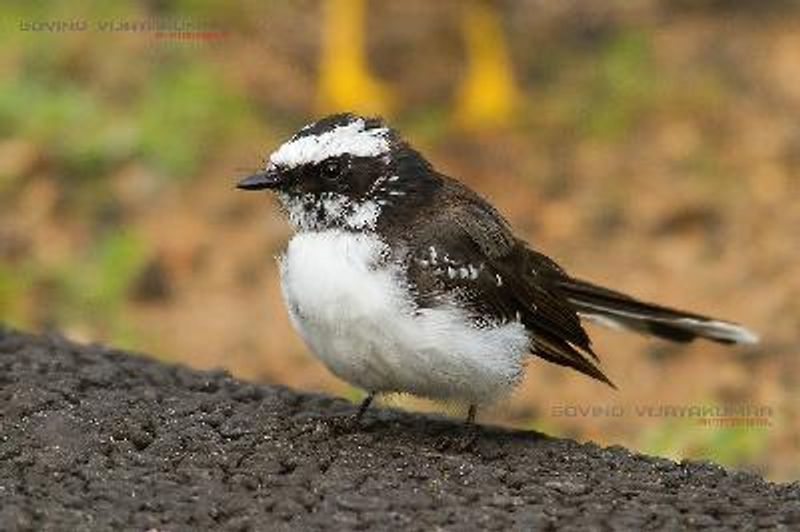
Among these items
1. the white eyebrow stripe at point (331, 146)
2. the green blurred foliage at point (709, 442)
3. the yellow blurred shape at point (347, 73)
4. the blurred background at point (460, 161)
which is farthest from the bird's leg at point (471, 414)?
the yellow blurred shape at point (347, 73)

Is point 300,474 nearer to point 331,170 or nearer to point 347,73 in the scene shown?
point 331,170

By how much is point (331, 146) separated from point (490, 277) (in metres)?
0.69

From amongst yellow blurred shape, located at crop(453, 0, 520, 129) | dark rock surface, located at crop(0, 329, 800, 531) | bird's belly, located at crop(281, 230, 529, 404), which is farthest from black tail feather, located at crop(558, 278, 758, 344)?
yellow blurred shape, located at crop(453, 0, 520, 129)

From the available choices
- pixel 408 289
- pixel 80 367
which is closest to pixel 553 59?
pixel 80 367

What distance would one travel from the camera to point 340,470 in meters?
6.11

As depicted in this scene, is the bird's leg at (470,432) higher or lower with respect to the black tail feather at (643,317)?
lower

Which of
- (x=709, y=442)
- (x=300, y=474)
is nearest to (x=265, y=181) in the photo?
(x=300, y=474)

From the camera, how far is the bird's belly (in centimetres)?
608

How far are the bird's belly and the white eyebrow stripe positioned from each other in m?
0.25

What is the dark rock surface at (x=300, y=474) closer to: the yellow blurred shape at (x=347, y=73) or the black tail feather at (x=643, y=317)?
the black tail feather at (x=643, y=317)

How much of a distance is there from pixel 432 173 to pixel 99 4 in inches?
Answer: 306

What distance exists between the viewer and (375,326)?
6.07 metres

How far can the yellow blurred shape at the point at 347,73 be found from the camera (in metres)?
12.9

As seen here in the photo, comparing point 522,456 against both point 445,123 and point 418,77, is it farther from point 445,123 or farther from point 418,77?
point 418,77
